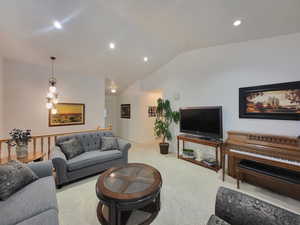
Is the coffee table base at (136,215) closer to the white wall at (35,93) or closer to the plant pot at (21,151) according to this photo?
the plant pot at (21,151)

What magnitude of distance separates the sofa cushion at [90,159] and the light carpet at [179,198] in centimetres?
37

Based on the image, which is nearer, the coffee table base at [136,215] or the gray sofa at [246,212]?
the gray sofa at [246,212]

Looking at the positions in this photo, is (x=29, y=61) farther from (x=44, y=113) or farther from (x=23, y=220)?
(x=23, y=220)

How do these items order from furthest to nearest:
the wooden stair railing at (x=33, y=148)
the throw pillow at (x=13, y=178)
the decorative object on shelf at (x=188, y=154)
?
the decorative object on shelf at (x=188, y=154) < the wooden stair railing at (x=33, y=148) < the throw pillow at (x=13, y=178)

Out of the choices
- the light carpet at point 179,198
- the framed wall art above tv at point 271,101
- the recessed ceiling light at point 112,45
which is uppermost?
the recessed ceiling light at point 112,45

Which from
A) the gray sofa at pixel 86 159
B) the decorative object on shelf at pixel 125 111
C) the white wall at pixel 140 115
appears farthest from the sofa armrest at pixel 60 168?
the decorative object on shelf at pixel 125 111

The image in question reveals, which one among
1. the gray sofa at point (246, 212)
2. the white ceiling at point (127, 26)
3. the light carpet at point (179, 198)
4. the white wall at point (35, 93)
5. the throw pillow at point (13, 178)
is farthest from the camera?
the white wall at point (35, 93)

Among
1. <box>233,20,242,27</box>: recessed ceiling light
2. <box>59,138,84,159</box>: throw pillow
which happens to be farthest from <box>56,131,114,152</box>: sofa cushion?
<box>233,20,242,27</box>: recessed ceiling light

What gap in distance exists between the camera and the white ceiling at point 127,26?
2.21 meters

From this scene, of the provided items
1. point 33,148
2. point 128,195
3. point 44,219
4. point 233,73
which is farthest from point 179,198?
point 33,148

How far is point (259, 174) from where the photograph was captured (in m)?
2.22

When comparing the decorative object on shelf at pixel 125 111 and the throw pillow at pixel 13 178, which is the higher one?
the decorative object on shelf at pixel 125 111

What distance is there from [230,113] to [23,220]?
389cm

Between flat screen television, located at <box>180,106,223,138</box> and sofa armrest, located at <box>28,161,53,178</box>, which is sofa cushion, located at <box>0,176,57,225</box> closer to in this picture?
sofa armrest, located at <box>28,161,53,178</box>
